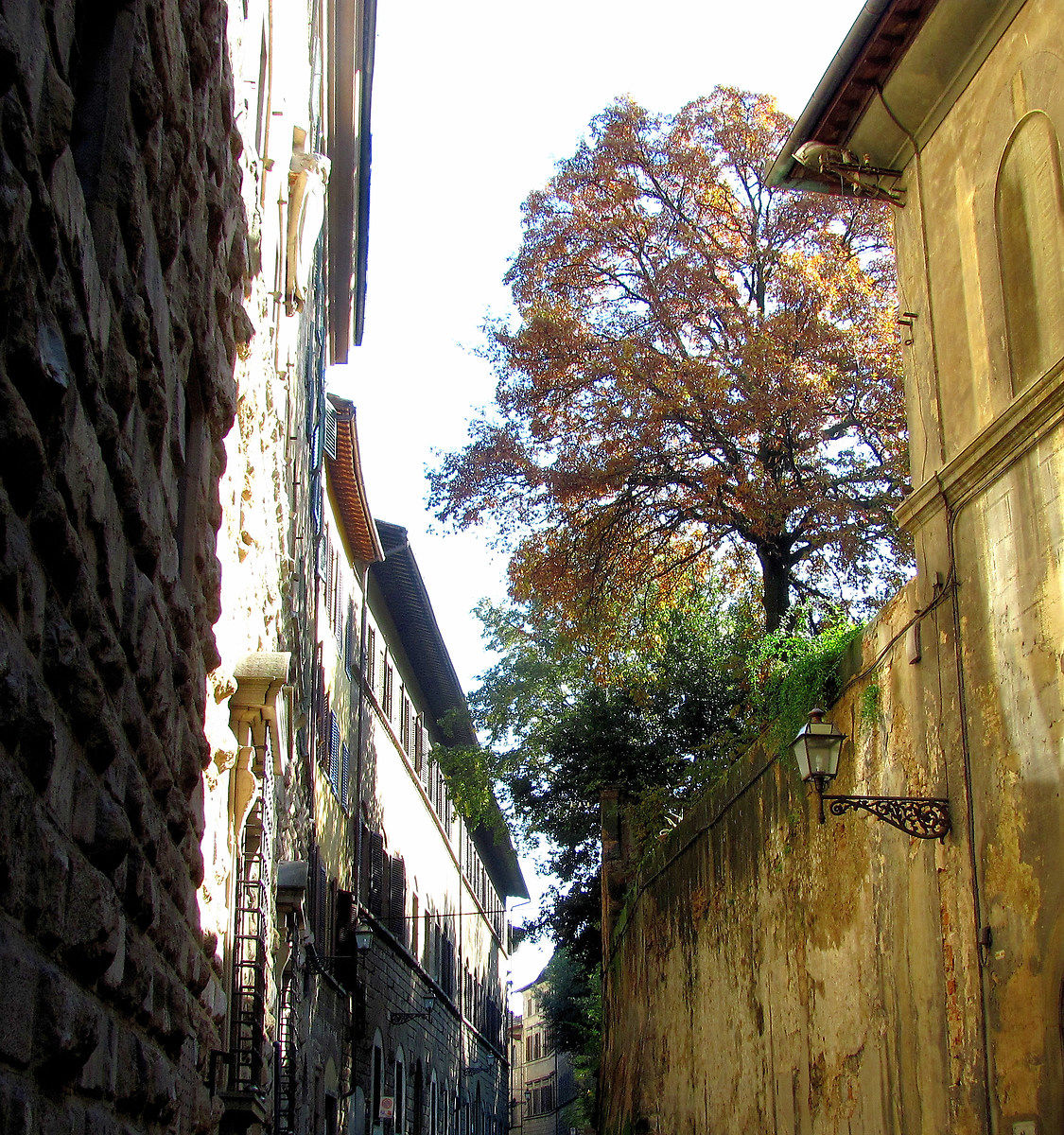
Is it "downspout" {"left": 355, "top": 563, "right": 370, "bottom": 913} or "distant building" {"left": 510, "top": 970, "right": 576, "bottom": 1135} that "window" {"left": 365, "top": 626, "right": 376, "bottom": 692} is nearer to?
"downspout" {"left": 355, "top": 563, "right": 370, "bottom": 913}

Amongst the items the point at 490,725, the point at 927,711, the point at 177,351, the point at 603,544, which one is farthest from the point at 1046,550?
the point at 490,725

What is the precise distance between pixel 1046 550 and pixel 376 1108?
17.4 m

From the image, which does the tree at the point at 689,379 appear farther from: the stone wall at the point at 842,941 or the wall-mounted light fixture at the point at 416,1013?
the wall-mounted light fixture at the point at 416,1013

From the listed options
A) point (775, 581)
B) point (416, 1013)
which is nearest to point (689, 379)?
point (775, 581)

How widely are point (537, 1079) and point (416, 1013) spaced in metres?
51.4

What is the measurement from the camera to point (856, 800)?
845cm

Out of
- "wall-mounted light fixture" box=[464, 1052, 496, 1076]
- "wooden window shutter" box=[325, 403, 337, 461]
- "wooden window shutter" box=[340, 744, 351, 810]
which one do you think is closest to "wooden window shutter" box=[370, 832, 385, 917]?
"wooden window shutter" box=[340, 744, 351, 810]

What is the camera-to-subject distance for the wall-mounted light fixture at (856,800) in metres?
8.31

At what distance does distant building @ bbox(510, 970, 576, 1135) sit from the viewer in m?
66.9

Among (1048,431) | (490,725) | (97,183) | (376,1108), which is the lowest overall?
(376,1108)

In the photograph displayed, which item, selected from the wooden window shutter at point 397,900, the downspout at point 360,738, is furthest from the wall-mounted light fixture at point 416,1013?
the downspout at point 360,738

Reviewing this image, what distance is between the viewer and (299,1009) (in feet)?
44.5

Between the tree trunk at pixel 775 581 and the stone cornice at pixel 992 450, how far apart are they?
27.0 feet

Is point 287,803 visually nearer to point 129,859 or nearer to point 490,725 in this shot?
point 129,859
